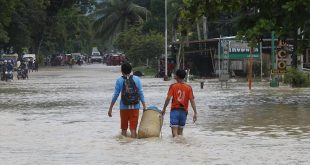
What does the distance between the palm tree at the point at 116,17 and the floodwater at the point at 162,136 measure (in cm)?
6295

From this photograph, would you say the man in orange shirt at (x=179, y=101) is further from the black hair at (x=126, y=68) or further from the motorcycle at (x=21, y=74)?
the motorcycle at (x=21, y=74)

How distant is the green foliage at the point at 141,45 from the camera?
73.4 meters

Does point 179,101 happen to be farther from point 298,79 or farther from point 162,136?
point 298,79

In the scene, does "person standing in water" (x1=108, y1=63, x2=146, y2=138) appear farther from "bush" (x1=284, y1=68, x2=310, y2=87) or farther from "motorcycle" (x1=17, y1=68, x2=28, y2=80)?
"motorcycle" (x1=17, y1=68, x2=28, y2=80)

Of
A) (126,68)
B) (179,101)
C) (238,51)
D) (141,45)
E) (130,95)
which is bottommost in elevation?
(179,101)

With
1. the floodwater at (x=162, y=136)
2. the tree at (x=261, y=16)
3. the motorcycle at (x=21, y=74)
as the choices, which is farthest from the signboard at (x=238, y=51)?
the floodwater at (x=162, y=136)

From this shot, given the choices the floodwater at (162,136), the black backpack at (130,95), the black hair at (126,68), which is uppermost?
the black hair at (126,68)

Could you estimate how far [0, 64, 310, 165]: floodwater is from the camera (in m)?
13.1

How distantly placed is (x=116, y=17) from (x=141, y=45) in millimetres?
17568

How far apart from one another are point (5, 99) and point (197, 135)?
50.3ft

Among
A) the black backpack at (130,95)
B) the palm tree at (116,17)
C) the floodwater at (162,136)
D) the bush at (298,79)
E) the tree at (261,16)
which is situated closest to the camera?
the floodwater at (162,136)

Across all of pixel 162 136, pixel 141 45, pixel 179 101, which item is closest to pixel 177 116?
pixel 179 101

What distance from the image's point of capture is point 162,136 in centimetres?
1664

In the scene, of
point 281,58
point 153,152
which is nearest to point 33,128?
point 153,152
